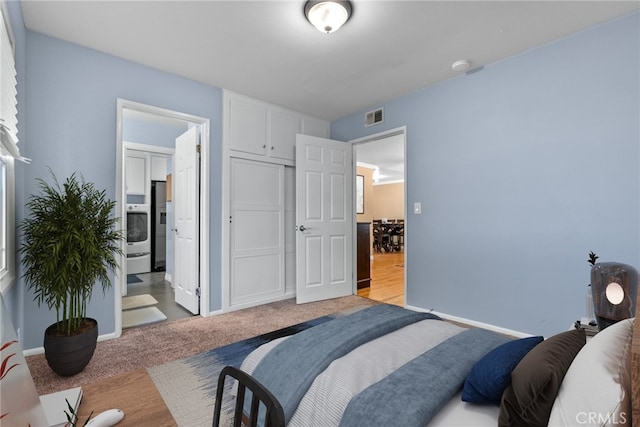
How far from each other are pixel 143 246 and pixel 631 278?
21.1 feet

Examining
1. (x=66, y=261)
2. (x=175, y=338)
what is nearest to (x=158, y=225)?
(x=175, y=338)

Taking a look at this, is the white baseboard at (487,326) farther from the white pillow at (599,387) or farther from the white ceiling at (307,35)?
the white ceiling at (307,35)

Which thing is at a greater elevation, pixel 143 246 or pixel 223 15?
pixel 223 15

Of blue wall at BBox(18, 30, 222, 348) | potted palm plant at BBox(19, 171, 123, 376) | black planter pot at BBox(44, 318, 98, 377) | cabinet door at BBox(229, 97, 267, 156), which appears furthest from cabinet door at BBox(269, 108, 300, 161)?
black planter pot at BBox(44, 318, 98, 377)

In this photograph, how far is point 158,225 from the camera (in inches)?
240

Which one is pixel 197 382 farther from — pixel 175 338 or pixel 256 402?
pixel 256 402

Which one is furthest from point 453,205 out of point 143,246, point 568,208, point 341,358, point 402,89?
point 143,246

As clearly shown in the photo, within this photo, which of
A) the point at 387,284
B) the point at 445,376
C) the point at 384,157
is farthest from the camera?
the point at 384,157

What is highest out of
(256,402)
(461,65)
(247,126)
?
(461,65)

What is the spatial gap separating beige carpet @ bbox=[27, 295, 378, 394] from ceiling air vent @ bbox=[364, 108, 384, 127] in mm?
2303

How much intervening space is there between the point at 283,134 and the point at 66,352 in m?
3.02

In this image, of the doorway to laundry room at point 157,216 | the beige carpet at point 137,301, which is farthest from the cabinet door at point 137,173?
the beige carpet at point 137,301

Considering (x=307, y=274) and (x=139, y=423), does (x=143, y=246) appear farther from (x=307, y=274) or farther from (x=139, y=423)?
(x=139, y=423)

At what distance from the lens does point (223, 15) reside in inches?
87.4
